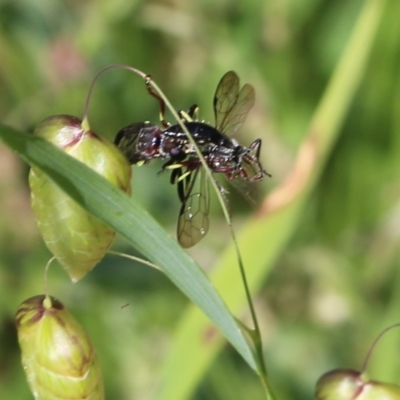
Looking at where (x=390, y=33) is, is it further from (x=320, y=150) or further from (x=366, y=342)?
(x=366, y=342)

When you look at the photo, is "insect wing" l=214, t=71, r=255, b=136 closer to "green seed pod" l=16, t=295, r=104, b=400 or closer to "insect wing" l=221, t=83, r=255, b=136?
"insect wing" l=221, t=83, r=255, b=136

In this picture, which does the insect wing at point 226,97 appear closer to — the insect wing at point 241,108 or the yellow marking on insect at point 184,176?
the insect wing at point 241,108

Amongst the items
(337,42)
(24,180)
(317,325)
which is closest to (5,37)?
(24,180)

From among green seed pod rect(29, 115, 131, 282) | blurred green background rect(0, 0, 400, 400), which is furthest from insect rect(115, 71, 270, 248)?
blurred green background rect(0, 0, 400, 400)

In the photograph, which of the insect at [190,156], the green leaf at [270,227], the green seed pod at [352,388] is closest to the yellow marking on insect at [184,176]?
the insect at [190,156]

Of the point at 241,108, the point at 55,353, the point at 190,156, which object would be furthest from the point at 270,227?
the point at 55,353

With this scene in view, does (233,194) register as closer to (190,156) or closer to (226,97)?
(226,97)
